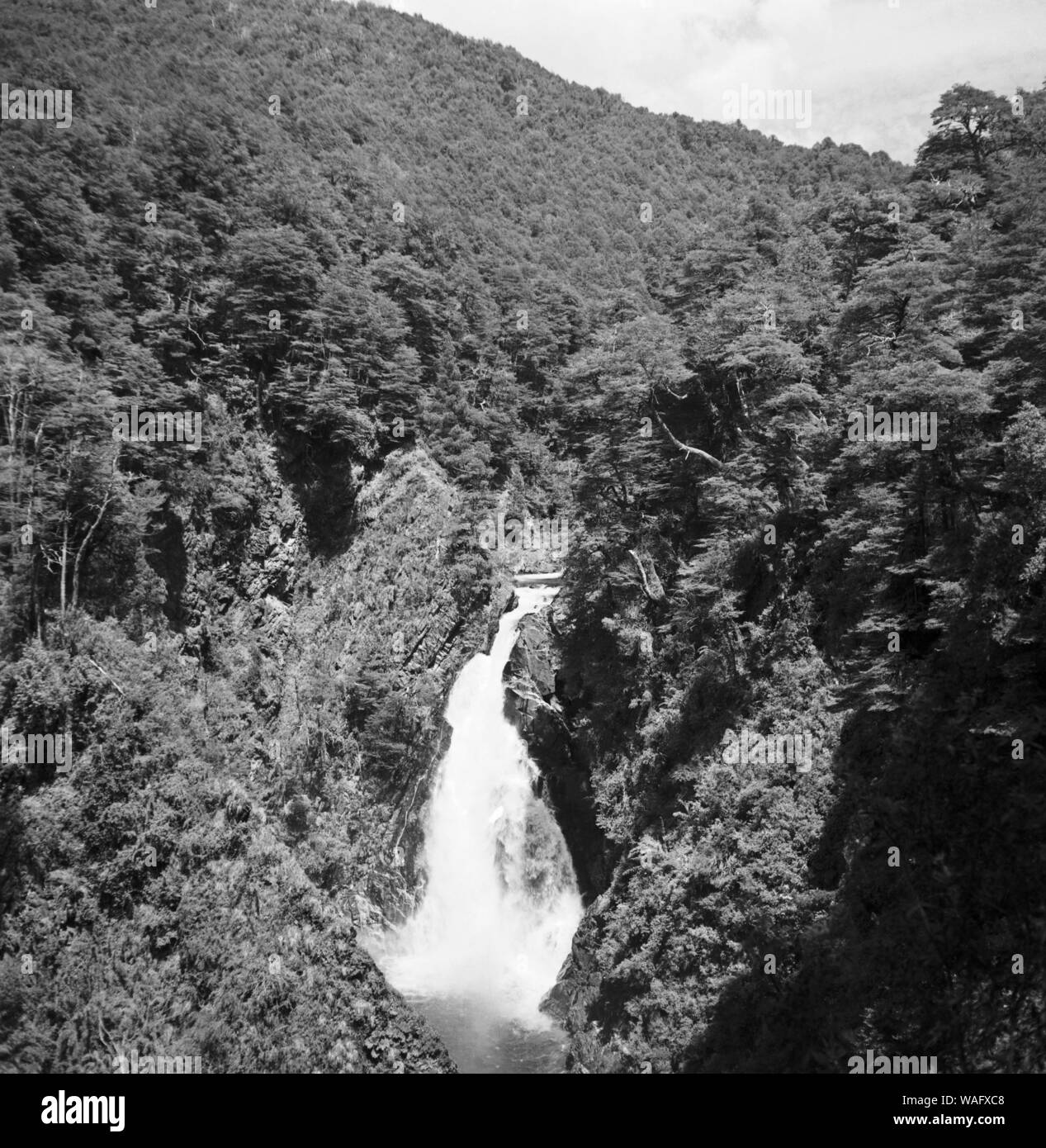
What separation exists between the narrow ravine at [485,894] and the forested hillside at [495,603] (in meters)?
1.17

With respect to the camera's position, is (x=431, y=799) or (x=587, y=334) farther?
(x=587, y=334)

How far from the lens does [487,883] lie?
28.5 metres

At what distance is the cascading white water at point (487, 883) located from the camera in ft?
85.6

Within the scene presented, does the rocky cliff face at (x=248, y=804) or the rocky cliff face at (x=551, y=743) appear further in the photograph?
the rocky cliff face at (x=551, y=743)

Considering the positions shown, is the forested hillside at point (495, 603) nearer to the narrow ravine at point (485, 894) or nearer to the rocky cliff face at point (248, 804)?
the rocky cliff face at point (248, 804)

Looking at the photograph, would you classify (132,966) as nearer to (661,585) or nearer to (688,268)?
(661,585)

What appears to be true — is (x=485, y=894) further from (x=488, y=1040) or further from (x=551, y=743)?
(x=488, y=1040)

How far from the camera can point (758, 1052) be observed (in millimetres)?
16938

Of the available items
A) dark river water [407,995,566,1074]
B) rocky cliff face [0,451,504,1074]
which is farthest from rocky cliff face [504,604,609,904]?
dark river water [407,995,566,1074]

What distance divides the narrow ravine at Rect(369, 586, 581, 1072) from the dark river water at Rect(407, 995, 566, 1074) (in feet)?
0.17

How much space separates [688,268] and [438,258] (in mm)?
20646

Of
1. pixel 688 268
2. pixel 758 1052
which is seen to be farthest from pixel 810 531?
pixel 688 268

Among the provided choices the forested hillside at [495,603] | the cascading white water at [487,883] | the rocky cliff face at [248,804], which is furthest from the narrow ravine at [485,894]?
the forested hillside at [495,603]

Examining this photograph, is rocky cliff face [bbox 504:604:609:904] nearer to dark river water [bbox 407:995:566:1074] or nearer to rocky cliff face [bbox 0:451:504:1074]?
rocky cliff face [bbox 0:451:504:1074]
